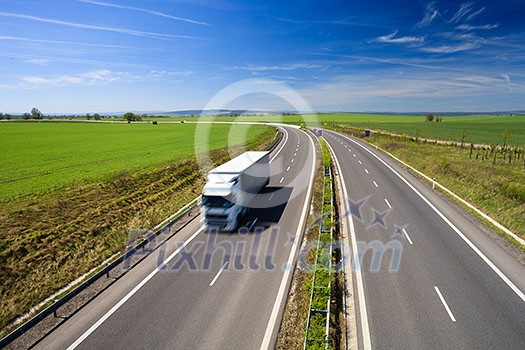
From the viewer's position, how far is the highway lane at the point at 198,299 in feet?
32.5

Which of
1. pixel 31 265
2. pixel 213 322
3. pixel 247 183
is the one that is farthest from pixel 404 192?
pixel 31 265

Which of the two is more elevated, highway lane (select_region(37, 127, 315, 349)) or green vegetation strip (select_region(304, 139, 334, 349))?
green vegetation strip (select_region(304, 139, 334, 349))

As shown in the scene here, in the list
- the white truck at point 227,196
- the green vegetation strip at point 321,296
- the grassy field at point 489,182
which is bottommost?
the green vegetation strip at point 321,296

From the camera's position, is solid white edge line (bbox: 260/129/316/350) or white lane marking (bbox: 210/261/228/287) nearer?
solid white edge line (bbox: 260/129/316/350)

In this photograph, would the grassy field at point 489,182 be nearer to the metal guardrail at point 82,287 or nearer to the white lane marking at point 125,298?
the white lane marking at point 125,298

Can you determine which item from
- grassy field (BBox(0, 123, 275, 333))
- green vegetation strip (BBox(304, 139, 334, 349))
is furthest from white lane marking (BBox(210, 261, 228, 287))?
grassy field (BBox(0, 123, 275, 333))

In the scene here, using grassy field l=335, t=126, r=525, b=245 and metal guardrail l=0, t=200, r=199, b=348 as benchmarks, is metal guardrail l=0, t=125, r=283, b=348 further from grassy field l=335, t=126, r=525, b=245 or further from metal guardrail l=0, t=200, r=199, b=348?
grassy field l=335, t=126, r=525, b=245

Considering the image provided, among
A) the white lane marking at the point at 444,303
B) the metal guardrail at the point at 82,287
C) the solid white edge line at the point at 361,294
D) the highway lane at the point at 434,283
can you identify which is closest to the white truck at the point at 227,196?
the metal guardrail at the point at 82,287

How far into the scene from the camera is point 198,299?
11883 mm

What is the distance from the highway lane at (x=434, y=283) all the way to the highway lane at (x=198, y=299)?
372 centimetres

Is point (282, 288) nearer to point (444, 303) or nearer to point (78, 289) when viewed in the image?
point (444, 303)

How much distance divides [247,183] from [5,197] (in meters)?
19.8

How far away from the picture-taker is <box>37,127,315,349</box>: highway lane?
390 inches

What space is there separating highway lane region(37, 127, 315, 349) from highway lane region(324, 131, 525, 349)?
12.2ft
